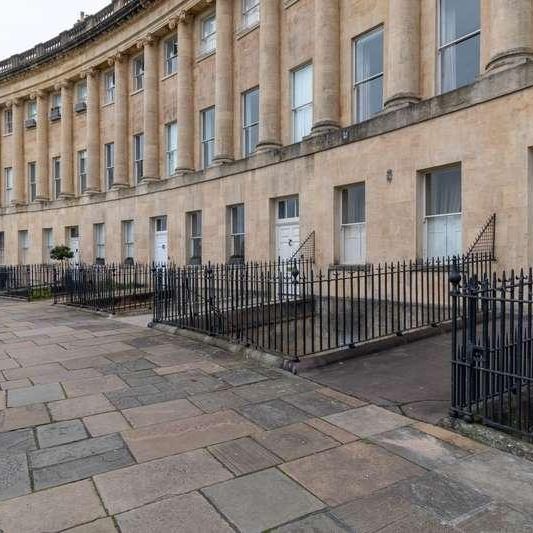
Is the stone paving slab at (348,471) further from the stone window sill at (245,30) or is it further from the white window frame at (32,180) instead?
the white window frame at (32,180)

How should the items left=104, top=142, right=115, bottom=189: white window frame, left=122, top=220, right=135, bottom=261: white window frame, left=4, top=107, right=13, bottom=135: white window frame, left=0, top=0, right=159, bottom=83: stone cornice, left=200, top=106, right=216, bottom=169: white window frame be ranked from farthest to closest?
left=4, top=107, right=13, bottom=135: white window frame → left=104, top=142, right=115, bottom=189: white window frame → left=122, top=220, right=135, bottom=261: white window frame → left=0, top=0, right=159, bottom=83: stone cornice → left=200, top=106, right=216, bottom=169: white window frame

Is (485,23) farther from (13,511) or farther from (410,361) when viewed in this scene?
(13,511)

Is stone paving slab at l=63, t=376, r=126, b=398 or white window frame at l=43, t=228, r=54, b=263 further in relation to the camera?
white window frame at l=43, t=228, r=54, b=263

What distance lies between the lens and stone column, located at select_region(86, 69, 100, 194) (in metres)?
25.7

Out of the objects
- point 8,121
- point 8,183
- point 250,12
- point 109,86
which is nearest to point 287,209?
point 250,12

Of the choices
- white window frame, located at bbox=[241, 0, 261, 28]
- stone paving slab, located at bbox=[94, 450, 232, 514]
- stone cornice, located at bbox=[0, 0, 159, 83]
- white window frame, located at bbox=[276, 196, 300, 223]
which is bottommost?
stone paving slab, located at bbox=[94, 450, 232, 514]

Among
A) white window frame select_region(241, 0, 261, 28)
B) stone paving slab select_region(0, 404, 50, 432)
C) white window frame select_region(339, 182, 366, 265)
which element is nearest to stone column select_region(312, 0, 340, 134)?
white window frame select_region(339, 182, 366, 265)

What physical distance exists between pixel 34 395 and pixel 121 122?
20.4m

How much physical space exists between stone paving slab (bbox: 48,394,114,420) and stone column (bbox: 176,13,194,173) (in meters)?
15.4

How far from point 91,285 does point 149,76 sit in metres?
11.0

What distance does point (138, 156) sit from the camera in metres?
23.9

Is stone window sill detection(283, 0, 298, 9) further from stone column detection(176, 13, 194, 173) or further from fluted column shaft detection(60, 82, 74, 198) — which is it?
fluted column shaft detection(60, 82, 74, 198)

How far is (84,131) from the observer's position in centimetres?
2706

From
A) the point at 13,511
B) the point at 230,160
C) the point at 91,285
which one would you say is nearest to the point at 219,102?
the point at 230,160
